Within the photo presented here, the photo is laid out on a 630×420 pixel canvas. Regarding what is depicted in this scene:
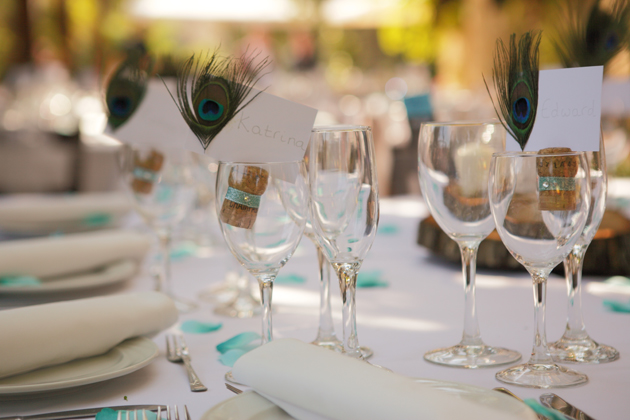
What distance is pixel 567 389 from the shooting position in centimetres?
67

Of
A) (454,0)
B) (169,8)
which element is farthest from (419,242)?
(169,8)

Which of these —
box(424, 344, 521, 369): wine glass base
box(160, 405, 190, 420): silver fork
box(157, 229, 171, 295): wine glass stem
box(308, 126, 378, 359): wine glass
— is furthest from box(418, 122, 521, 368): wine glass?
box(157, 229, 171, 295): wine glass stem

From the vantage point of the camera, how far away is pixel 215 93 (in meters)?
0.71

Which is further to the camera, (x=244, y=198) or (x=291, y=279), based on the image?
(x=291, y=279)

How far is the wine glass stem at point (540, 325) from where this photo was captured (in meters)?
0.70

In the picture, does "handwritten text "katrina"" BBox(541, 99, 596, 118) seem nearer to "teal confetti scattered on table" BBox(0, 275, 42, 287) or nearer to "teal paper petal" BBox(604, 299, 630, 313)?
"teal paper petal" BBox(604, 299, 630, 313)

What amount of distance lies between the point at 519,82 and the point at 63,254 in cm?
84

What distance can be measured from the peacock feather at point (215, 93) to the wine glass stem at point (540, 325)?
0.38m

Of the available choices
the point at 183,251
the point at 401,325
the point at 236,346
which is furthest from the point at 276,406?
the point at 183,251

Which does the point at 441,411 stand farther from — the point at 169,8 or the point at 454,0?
the point at 169,8

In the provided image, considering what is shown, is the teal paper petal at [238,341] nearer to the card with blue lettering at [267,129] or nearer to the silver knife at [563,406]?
the card with blue lettering at [267,129]

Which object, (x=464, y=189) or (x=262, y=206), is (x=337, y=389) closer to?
(x=262, y=206)

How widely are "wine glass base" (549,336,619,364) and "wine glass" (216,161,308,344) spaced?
0.36 meters

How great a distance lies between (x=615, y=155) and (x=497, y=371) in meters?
1.14
